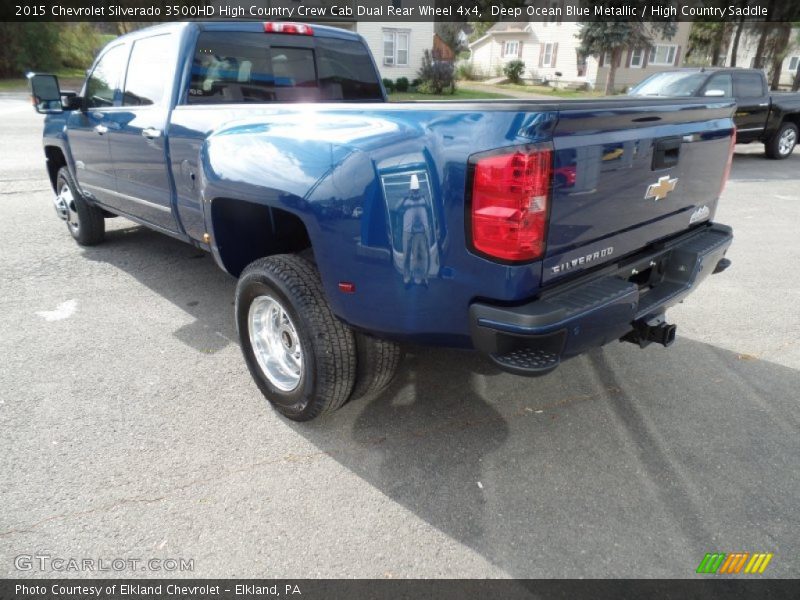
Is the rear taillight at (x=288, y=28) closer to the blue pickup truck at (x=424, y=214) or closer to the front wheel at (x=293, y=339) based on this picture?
the blue pickup truck at (x=424, y=214)

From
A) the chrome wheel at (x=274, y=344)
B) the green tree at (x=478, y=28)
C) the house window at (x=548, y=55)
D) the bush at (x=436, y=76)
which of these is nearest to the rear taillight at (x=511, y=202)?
the chrome wheel at (x=274, y=344)

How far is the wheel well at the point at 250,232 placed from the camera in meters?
3.15

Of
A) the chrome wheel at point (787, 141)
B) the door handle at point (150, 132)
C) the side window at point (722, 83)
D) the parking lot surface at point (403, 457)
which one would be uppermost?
the door handle at point (150, 132)

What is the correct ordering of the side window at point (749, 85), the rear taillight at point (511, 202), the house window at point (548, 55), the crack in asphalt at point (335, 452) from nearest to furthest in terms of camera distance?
the rear taillight at point (511, 202)
the crack in asphalt at point (335, 452)
the side window at point (749, 85)
the house window at point (548, 55)

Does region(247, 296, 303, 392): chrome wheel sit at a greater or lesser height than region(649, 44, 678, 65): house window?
lesser

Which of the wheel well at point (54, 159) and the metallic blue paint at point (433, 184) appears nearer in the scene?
the metallic blue paint at point (433, 184)

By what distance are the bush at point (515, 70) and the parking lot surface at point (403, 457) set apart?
39.1 metres

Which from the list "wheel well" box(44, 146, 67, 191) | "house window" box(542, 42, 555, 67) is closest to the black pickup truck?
"wheel well" box(44, 146, 67, 191)

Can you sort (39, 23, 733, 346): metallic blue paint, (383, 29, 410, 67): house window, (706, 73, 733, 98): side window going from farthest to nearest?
(383, 29, 410, 67): house window, (706, 73, 733, 98): side window, (39, 23, 733, 346): metallic blue paint

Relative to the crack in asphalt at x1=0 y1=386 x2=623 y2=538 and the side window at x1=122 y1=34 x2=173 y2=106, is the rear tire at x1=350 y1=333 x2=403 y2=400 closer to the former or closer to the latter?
the crack in asphalt at x1=0 y1=386 x2=623 y2=538

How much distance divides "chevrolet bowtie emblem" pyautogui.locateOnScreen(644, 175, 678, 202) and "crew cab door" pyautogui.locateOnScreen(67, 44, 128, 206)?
12.4ft

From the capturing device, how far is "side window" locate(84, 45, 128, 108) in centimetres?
438

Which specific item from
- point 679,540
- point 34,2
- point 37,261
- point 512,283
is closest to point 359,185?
point 512,283

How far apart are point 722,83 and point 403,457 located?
11.3m
